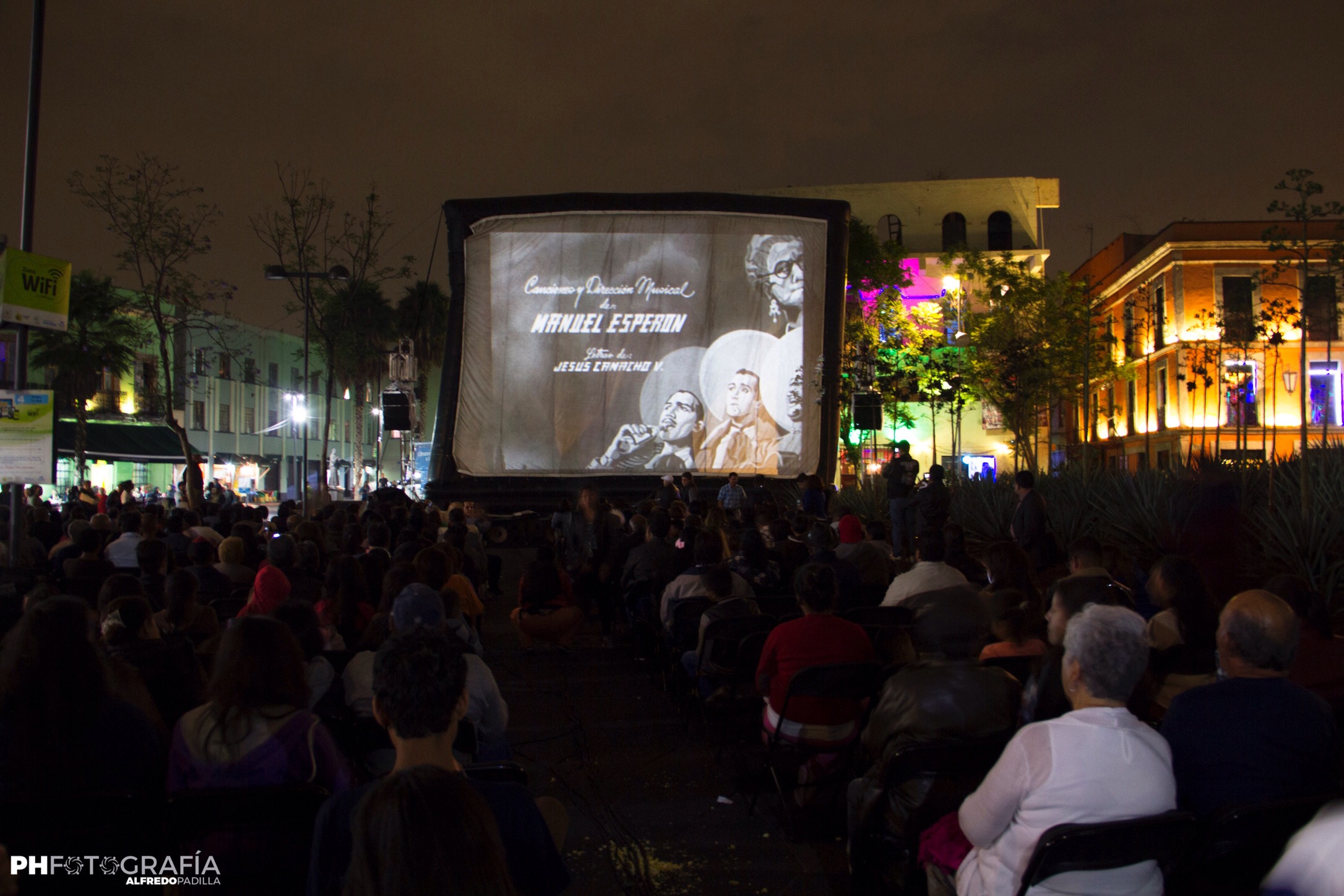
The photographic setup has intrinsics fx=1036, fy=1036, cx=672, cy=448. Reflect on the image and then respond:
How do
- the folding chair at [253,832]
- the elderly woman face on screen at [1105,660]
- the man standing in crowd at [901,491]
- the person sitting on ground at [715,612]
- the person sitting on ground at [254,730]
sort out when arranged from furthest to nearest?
the man standing in crowd at [901,491], the person sitting on ground at [715,612], the person sitting on ground at [254,730], the folding chair at [253,832], the elderly woman face on screen at [1105,660]

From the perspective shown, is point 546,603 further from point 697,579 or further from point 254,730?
point 254,730

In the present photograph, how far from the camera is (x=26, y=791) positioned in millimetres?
2533


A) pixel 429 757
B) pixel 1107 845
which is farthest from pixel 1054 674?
pixel 429 757

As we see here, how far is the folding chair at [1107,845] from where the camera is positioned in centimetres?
220

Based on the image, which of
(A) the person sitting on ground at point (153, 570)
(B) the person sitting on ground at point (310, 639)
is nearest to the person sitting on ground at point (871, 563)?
(B) the person sitting on ground at point (310, 639)

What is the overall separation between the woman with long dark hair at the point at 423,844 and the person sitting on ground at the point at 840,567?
15.4 ft

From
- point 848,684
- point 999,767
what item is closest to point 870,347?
point 848,684

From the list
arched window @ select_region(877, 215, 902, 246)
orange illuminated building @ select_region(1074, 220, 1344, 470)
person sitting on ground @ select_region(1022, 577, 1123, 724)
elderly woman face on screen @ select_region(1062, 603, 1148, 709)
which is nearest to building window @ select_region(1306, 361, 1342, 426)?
orange illuminated building @ select_region(1074, 220, 1344, 470)

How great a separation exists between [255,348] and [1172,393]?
122 ft

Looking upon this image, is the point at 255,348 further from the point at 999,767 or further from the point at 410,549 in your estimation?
the point at 999,767

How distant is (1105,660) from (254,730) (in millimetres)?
2131

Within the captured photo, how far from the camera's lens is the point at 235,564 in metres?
6.66

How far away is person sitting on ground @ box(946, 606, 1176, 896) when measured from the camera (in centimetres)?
228

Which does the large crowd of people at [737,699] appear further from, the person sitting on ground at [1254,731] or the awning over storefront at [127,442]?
the awning over storefront at [127,442]
